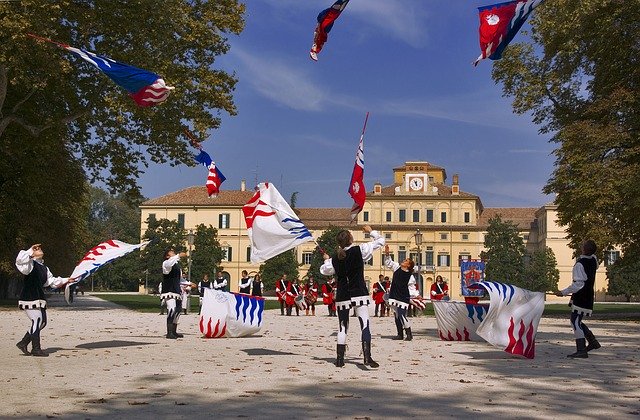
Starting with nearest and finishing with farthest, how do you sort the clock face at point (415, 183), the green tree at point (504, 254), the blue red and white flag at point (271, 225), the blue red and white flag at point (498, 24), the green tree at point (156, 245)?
the blue red and white flag at point (498, 24) < the blue red and white flag at point (271, 225) < the green tree at point (504, 254) < the green tree at point (156, 245) < the clock face at point (415, 183)

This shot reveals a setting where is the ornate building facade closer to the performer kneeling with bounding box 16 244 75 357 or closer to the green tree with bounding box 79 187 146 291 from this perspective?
the green tree with bounding box 79 187 146 291

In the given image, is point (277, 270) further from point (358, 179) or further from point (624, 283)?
point (358, 179)

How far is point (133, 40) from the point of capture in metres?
33.9

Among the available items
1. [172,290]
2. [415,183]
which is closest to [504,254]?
[415,183]

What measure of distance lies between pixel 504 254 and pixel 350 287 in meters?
99.6

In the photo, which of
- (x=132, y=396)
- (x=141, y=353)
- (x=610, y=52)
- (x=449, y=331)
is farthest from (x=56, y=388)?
(x=610, y=52)

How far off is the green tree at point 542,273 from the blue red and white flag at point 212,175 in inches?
3251

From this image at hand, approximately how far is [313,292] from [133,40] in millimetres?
13727

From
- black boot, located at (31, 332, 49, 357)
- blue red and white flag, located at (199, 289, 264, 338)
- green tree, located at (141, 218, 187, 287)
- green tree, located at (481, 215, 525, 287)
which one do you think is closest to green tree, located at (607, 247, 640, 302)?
green tree, located at (481, 215, 525, 287)

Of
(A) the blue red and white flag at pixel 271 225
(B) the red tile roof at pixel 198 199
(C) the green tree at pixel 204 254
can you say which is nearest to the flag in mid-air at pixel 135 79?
(A) the blue red and white flag at pixel 271 225

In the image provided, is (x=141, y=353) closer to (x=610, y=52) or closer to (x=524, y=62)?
(x=610, y=52)

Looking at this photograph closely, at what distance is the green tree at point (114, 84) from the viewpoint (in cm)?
3134

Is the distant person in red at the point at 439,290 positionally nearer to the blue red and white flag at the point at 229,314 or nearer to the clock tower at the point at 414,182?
the blue red and white flag at the point at 229,314

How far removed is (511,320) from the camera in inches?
591
